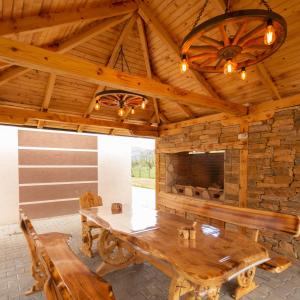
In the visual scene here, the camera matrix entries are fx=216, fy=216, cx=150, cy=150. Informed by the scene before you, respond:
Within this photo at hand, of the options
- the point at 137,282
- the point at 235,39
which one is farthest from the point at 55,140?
the point at 235,39

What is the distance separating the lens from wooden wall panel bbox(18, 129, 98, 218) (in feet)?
21.1

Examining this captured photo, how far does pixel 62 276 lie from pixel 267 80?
4.04 meters

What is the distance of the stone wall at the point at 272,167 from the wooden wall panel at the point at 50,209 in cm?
498

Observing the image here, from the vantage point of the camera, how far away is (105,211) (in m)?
3.54

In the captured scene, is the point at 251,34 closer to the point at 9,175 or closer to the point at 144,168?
the point at 9,175

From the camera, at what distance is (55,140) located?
22.7 feet

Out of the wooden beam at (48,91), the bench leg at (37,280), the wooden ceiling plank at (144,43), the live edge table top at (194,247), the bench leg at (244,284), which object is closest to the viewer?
the live edge table top at (194,247)

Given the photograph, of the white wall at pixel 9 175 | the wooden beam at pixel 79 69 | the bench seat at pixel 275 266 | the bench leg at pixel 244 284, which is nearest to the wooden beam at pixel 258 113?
the wooden beam at pixel 79 69

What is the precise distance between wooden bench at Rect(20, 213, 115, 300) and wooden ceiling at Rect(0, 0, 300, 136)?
1.74m

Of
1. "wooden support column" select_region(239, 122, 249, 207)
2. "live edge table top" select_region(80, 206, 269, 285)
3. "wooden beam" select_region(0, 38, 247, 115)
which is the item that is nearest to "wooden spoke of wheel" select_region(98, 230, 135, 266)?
"live edge table top" select_region(80, 206, 269, 285)

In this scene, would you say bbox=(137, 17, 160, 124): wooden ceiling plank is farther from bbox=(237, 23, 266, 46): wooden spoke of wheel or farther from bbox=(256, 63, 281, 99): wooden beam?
bbox=(237, 23, 266, 46): wooden spoke of wheel

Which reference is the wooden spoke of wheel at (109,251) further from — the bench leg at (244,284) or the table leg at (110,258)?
the bench leg at (244,284)

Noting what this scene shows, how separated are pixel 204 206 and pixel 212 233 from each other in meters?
0.91

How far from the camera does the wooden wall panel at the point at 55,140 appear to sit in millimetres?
6465
